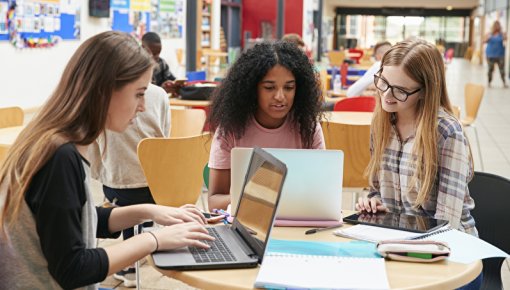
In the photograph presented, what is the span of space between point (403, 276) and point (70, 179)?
839 mm

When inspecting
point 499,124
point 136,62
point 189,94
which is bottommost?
point 499,124

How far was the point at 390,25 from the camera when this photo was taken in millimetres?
38250

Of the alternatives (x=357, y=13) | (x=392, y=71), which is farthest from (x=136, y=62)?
(x=357, y=13)

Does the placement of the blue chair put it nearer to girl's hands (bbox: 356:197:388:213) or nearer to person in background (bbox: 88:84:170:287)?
person in background (bbox: 88:84:170:287)

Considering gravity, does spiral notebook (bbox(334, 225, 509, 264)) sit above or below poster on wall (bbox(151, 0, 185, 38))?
below

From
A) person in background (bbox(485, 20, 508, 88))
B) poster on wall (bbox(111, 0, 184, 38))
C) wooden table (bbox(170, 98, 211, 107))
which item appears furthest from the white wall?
person in background (bbox(485, 20, 508, 88))

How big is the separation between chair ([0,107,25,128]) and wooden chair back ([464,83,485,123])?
15.9 ft

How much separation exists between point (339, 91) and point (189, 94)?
221 cm

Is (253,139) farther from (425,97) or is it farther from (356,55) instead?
(356,55)

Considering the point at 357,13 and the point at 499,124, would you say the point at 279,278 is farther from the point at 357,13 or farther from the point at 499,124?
the point at 357,13

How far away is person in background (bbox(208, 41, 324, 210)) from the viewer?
2.78 metres

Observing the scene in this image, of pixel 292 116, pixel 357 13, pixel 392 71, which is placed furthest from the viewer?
pixel 357 13

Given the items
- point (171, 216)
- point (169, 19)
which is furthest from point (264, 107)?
point (169, 19)

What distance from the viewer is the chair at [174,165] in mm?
3584
